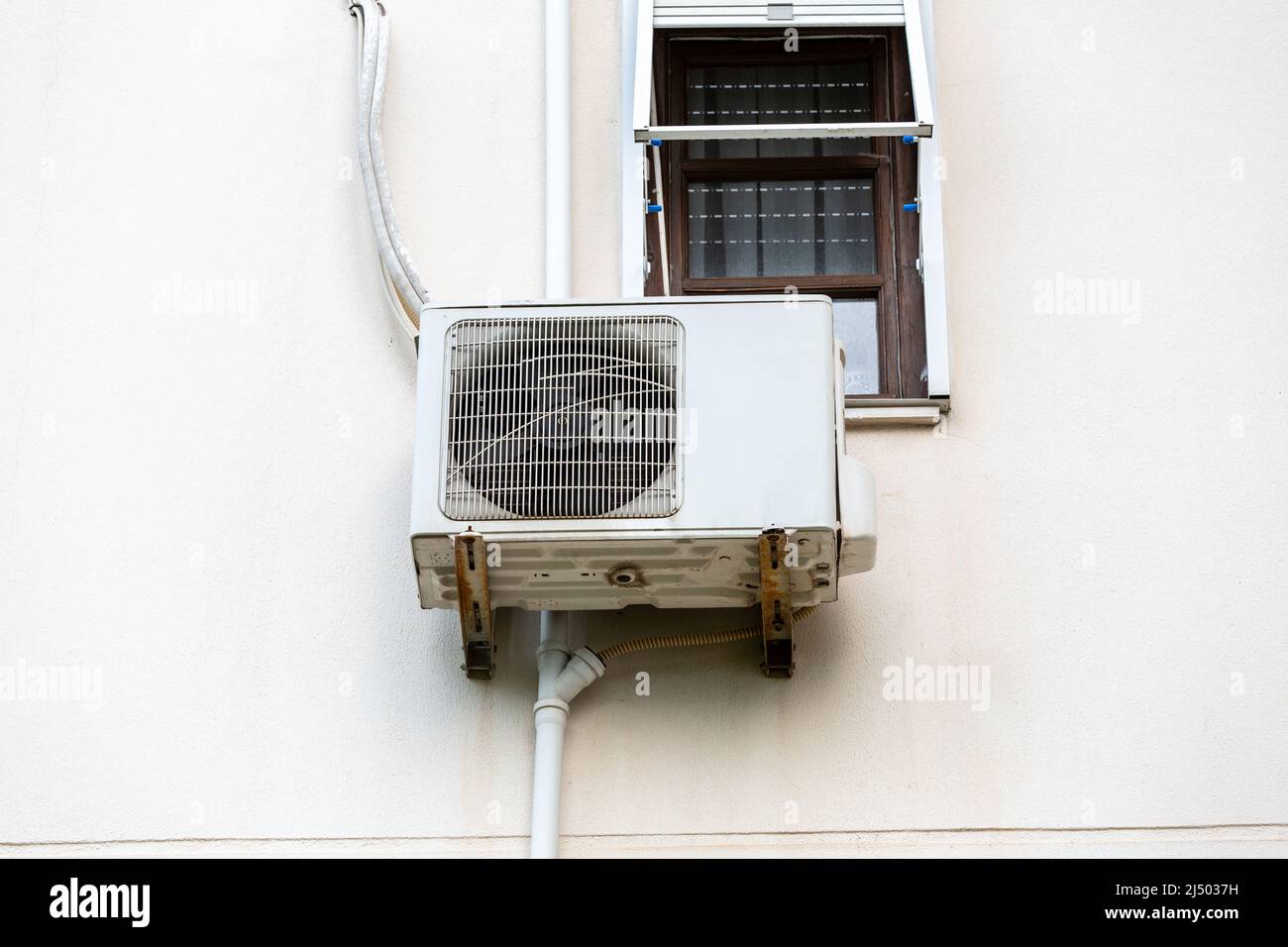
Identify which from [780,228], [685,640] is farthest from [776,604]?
[780,228]

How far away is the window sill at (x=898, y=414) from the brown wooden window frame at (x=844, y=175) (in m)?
0.05

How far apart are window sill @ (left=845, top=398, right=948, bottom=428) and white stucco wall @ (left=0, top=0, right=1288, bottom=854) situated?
0.04 meters

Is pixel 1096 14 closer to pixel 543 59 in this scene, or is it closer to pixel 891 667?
pixel 543 59

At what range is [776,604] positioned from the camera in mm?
4059

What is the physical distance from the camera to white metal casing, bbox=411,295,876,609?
383 centimetres

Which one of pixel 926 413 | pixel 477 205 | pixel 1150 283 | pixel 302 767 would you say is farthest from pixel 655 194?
pixel 302 767

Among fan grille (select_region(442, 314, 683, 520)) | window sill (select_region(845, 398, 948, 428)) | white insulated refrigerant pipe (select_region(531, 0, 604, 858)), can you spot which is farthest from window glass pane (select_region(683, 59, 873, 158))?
fan grille (select_region(442, 314, 683, 520))

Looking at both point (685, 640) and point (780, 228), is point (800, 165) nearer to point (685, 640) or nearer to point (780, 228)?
point (780, 228)

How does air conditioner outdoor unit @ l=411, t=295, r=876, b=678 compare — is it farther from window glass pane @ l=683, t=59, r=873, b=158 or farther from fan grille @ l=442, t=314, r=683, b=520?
window glass pane @ l=683, t=59, r=873, b=158

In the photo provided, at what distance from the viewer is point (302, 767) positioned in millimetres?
4102

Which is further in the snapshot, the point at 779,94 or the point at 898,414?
the point at 779,94

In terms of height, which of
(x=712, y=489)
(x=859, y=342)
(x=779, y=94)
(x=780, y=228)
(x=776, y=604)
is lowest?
(x=776, y=604)

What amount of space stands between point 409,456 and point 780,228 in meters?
1.23

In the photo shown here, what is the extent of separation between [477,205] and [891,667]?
64.7 inches
